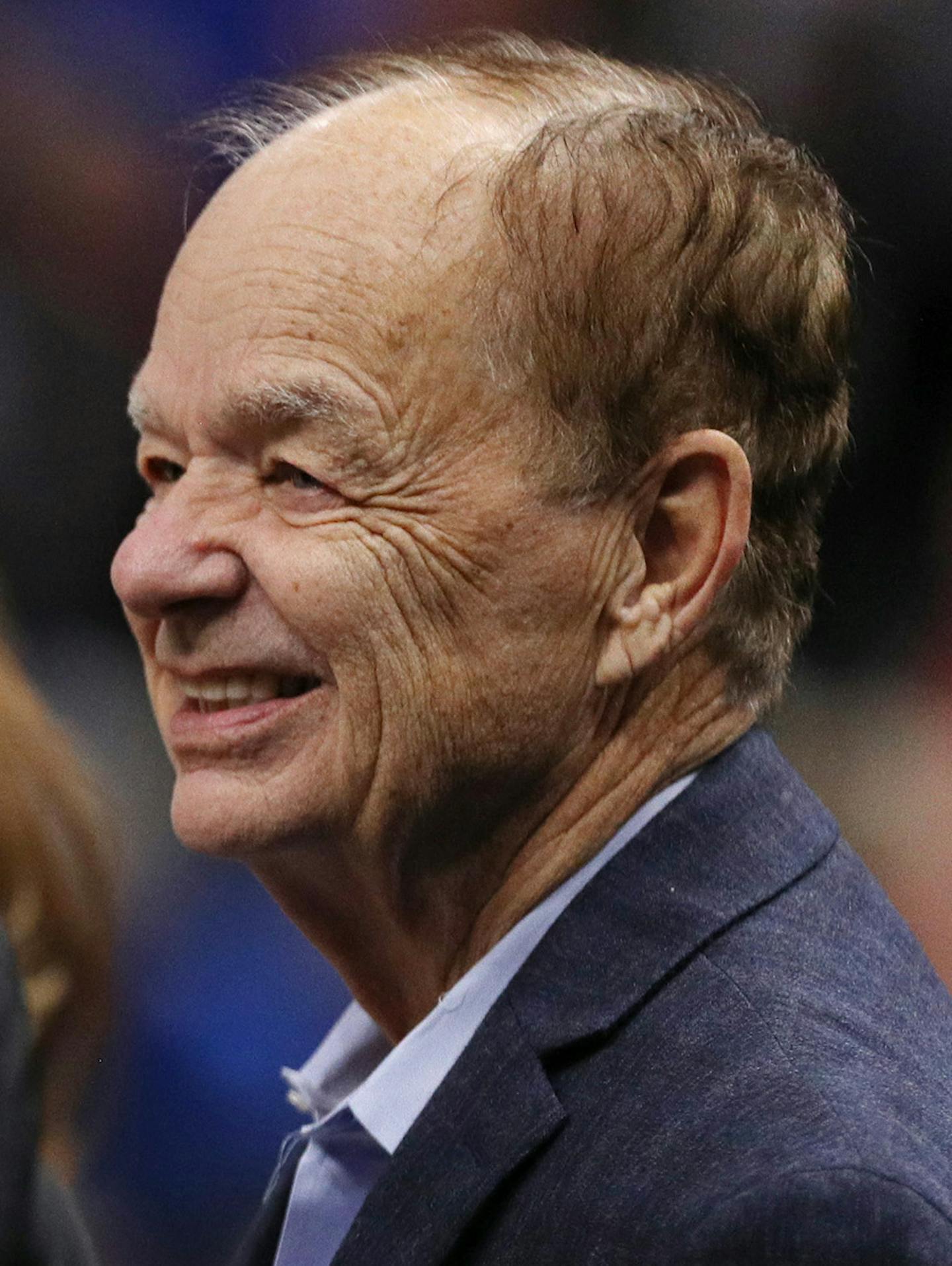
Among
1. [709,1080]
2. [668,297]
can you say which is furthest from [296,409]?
[709,1080]

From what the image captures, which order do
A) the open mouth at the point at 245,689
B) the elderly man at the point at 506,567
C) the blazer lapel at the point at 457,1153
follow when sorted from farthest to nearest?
the open mouth at the point at 245,689 → the elderly man at the point at 506,567 → the blazer lapel at the point at 457,1153

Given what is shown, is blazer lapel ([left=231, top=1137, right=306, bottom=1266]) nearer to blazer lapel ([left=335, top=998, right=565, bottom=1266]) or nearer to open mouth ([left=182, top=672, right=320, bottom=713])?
blazer lapel ([left=335, top=998, right=565, bottom=1266])

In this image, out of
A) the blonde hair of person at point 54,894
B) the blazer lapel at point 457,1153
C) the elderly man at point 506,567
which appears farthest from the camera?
the blonde hair of person at point 54,894

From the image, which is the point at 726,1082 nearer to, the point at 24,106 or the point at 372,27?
the point at 372,27

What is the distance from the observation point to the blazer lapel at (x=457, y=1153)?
1012 millimetres

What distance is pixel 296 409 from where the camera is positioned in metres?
1.17

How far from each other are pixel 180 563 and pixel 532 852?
0.37 metres

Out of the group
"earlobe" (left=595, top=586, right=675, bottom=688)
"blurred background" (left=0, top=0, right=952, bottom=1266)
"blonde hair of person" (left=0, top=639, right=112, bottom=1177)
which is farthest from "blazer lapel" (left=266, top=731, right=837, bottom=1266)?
"blurred background" (left=0, top=0, right=952, bottom=1266)

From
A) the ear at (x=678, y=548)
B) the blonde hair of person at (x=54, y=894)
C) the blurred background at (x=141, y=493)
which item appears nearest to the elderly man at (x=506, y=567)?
the ear at (x=678, y=548)

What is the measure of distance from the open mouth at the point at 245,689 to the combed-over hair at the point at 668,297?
0.27 metres

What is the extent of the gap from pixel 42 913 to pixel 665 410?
0.98 m

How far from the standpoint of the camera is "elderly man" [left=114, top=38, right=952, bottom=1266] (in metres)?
1.12

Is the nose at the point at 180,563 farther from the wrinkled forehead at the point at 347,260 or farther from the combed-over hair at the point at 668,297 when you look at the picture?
the combed-over hair at the point at 668,297

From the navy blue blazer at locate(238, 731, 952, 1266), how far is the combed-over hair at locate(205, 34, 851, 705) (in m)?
0.18
